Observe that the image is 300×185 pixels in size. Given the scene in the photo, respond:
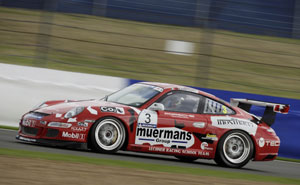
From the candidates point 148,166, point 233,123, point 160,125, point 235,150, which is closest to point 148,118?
point 160,125

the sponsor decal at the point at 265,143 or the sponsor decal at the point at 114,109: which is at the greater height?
the sponsor decal at the point at 114,109

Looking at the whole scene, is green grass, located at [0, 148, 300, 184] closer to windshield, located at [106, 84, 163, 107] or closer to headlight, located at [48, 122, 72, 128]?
headlight, located at [48, 122, 72, 128]

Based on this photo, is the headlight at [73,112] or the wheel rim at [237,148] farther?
the wheel rim at [237,148]

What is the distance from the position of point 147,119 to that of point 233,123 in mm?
1597

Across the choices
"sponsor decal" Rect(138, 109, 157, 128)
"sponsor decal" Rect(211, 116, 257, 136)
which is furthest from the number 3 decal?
"sponsor decal" Rect(211, 116, 257, 136)

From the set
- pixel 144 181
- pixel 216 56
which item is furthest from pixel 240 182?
pixel 216 56

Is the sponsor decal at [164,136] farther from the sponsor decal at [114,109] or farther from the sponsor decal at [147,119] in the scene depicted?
the sponsor decal at [114,109]

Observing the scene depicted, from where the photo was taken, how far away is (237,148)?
360 inches

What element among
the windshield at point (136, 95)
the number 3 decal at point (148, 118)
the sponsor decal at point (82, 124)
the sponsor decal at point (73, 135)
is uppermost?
the windshield at point (136, 95)

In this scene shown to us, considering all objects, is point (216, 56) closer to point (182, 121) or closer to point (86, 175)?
point (182, 121)

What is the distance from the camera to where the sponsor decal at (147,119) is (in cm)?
835

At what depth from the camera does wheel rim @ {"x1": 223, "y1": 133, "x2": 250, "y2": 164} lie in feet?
29.7

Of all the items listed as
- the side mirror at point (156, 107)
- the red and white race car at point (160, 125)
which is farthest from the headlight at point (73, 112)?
the side mirror at point (156, 107)

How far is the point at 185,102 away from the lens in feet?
29.2
